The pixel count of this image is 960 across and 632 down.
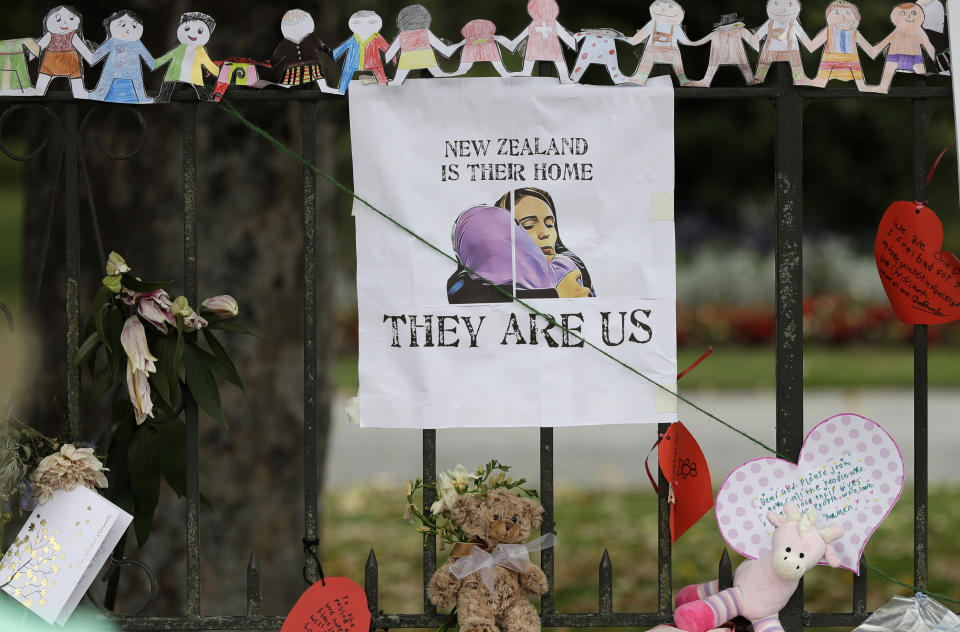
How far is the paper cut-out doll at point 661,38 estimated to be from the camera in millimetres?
2301

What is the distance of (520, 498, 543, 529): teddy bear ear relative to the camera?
7.68 feet

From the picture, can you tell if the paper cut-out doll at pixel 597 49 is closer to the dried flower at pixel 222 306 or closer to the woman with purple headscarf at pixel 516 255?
the woman with purple headscarf at pixel 516 255

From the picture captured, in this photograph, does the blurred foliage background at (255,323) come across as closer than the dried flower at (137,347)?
No

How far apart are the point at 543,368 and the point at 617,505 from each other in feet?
14.9

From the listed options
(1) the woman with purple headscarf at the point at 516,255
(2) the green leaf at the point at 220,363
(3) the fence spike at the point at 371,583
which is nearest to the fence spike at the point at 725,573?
(1) the woman with purple headscarf at the point at 516,255

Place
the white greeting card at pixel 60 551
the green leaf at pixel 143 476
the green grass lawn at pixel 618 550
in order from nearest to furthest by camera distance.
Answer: the white greeting card at pixel 60 551 → the green leaf at pixel 143 476 → the green grass lawn at pixel 618 550

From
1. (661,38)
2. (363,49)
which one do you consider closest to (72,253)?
(363,49)

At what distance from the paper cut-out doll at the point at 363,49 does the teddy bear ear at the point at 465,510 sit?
98cm

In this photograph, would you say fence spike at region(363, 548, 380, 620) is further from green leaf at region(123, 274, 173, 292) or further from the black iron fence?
green leaf at region(123, 274, 173, 292)

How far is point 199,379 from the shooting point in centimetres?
242

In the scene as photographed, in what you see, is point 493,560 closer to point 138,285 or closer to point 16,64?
point 138,285

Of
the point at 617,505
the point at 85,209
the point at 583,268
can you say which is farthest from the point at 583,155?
the point at 617,505

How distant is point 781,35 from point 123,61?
4.95 ft

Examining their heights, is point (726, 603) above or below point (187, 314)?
below
